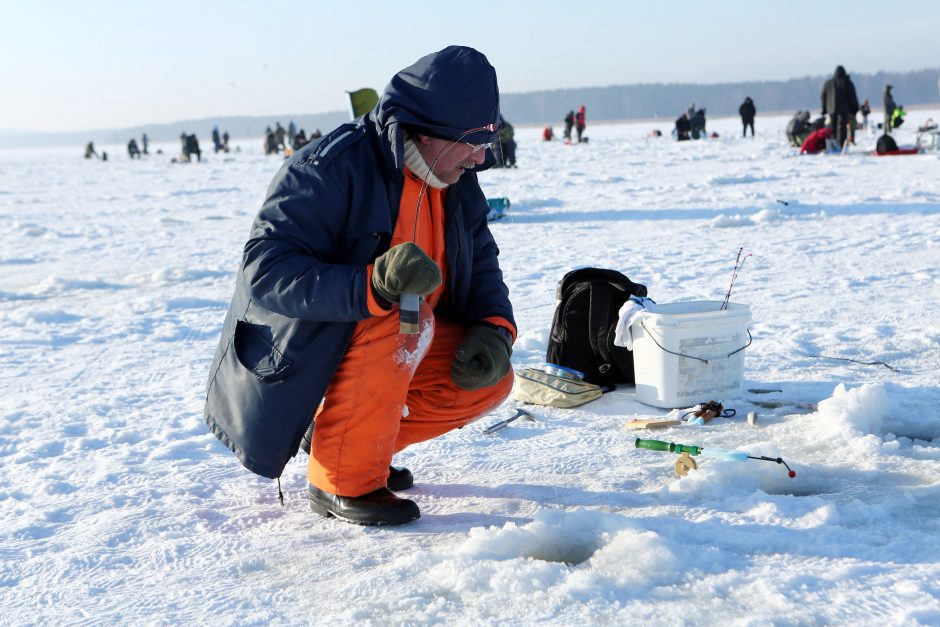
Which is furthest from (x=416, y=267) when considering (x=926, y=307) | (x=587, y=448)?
(x=926, y=307)

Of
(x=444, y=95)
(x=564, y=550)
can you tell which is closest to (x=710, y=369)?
(x=564, y=550)

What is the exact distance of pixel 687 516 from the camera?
2.37 meters

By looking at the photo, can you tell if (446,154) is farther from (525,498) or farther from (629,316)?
(629,316)

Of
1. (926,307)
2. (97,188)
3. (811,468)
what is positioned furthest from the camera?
(97,188)

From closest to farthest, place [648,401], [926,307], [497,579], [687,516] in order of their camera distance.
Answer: [497,579]
[687,516]
[648,401]
[926,307]

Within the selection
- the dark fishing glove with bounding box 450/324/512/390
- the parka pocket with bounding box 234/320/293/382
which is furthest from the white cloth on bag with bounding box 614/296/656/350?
Result: the parka pocket with bounding box 234/320/293/382

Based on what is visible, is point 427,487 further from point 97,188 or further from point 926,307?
point 97,188

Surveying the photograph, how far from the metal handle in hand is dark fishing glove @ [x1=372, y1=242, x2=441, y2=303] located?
15 millimetres

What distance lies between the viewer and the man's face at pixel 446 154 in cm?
238

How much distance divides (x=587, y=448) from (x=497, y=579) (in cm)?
111

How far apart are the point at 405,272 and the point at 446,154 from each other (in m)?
0.44

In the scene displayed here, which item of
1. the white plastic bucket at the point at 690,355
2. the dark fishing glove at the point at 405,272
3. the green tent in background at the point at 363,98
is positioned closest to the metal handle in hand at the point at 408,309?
the dark fishing glove at the point at 405,272

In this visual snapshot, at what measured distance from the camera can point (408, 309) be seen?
2178mm

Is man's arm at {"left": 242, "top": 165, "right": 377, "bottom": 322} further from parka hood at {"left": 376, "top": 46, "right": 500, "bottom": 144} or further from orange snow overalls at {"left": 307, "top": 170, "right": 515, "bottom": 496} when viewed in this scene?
parka hood at {"left": 376, "top": 46, "right": 500, "bottom": 144}
